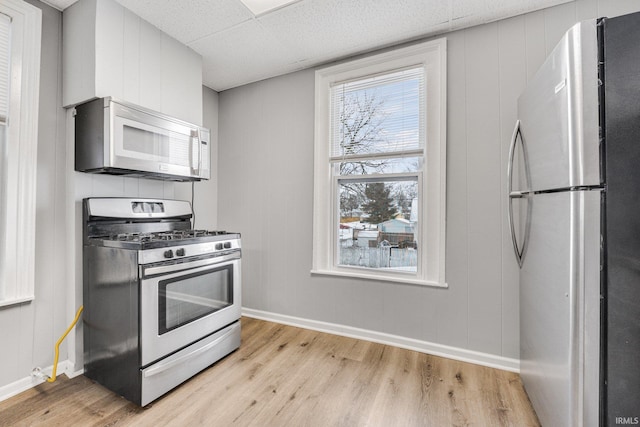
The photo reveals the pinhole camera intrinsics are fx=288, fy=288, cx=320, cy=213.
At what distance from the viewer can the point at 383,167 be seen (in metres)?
2.45

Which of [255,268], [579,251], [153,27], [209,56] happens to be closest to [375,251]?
[255,268]

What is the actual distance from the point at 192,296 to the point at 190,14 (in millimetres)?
1910

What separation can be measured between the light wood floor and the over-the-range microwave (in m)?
1.37

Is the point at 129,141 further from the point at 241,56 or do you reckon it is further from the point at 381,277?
the point at 381,277

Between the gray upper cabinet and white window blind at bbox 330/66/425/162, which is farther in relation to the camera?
white window blind at bbox 330/66/425/162

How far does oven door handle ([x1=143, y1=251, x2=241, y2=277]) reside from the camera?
160cm

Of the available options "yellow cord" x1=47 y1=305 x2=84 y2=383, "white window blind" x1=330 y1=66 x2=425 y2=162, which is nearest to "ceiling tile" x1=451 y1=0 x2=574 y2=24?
"white window blind" x1=330 y1=66 x2=425 y2=162

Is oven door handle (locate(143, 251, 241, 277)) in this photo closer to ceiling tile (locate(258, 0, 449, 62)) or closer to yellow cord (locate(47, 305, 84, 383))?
yellow cord (locate(47, 305, 84, 383))

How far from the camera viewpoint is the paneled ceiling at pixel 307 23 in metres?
1.89

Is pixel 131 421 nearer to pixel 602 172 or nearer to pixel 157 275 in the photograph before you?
pixel 157 275

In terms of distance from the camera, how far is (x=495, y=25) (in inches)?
80.1

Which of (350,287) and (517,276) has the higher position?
(517,276)

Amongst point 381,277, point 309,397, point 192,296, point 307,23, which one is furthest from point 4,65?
point 381,277

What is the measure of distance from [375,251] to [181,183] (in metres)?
1.87
